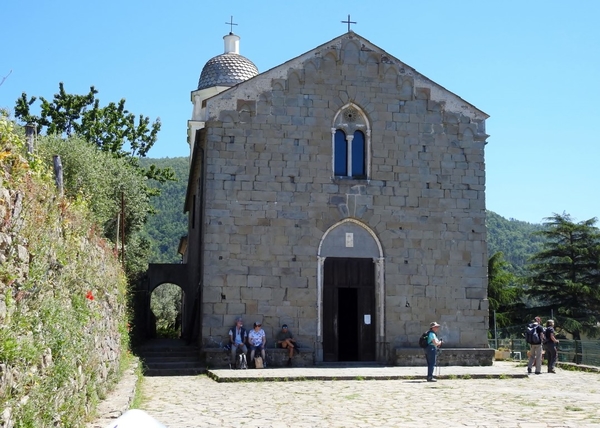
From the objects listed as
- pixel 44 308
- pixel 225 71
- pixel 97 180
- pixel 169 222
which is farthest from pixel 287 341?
pixel 169 222

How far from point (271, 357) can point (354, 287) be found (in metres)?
3.30

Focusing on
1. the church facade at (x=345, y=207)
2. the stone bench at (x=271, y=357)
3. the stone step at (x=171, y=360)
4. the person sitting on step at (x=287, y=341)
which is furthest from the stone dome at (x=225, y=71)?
the stone bench at (x=271, y=357)

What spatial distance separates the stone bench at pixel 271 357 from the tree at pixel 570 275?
968 inches

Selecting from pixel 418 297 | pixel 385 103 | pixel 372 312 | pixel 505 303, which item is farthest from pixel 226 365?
pixel 505 303

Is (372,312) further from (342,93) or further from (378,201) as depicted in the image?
(342,93)

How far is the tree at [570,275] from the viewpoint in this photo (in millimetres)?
40438

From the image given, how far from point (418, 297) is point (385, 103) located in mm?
5921

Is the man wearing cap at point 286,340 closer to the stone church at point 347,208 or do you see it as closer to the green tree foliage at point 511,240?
the stone church at point 347,208

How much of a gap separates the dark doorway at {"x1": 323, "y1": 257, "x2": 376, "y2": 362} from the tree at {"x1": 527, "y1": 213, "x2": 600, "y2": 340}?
22.7 meters

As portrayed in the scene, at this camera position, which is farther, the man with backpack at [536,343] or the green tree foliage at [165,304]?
the green tree foliage at [165,304]

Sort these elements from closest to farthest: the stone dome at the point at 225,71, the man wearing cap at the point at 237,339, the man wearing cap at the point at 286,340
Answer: the man wearing cap at the point at 237,339 < the man wearing cap at the point at 286,340 < the stone dome at the point at 225,71

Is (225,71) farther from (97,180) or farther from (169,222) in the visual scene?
(169,222)

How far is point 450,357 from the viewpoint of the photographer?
20.1 m

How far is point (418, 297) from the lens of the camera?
20.3 meters
